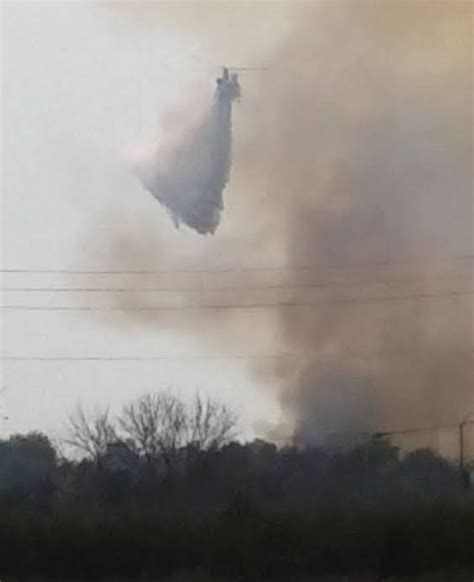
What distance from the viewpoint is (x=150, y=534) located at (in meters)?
20.8

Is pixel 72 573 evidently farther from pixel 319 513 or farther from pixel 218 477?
pixel 218 477

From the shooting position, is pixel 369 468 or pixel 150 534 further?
pixel 369 468

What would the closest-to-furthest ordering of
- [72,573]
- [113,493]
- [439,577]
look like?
[439,577], [72,573], [113,493]

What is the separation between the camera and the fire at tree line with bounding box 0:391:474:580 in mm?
20203

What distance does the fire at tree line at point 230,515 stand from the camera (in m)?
20.2

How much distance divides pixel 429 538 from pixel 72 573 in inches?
193

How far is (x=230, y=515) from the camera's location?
2092cm

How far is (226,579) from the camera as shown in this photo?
774 inches

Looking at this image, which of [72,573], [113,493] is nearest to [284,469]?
[113,493]

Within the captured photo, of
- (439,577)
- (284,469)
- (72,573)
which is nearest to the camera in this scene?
(439,577)

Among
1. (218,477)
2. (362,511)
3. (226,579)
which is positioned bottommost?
(226,579)

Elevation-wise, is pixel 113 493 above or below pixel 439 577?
above

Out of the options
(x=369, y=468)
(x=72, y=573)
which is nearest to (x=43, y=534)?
(x=72, y=573)

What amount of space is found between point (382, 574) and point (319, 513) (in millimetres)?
1704
